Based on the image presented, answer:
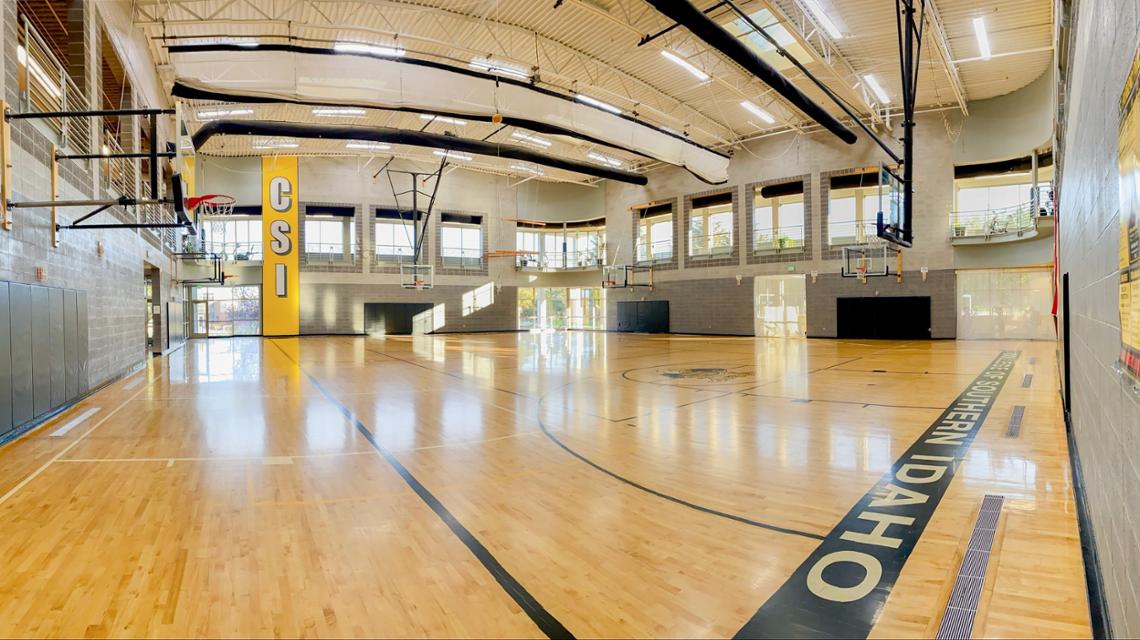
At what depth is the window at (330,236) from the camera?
28219 mm

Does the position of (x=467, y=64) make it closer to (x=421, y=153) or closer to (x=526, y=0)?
(x=526, y=0)

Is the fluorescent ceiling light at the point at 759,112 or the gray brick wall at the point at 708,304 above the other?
the fluorescent ceiling light at the point at 759,112

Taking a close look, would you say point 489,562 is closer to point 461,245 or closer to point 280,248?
point 280,248

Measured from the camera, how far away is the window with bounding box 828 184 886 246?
22922mm

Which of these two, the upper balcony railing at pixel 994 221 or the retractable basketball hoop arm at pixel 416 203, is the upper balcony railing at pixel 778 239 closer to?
the upper balcony railing at pixel 994 221

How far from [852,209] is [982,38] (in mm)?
9030

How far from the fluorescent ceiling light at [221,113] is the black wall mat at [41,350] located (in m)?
14.7

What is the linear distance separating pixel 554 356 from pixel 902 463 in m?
11.9

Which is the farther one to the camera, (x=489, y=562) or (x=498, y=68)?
(x=498, y=68)

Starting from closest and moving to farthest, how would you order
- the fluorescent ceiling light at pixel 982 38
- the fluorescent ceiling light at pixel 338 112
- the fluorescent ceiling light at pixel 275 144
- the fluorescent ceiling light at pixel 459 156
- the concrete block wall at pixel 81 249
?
the concrete block wall at pixel 81 249 → the fluorescent ceiling light at pixel 982 38 → the fluorescent ceiling light at pixel 338 112 → the fluorescent ceiling light at pixel 275 144 → the fluorescent ceiling light at pixel 459 156

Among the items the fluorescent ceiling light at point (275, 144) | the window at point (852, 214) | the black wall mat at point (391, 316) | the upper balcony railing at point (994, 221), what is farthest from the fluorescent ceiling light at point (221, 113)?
the upper balcony railing at point (994, 221)

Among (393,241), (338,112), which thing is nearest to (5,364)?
(338,112)

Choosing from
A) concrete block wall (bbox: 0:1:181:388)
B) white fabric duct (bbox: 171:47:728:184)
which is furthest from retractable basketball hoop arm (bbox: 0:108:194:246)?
white fabric duct (bbox: 171:47:728:184)

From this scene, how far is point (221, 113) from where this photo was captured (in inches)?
758
